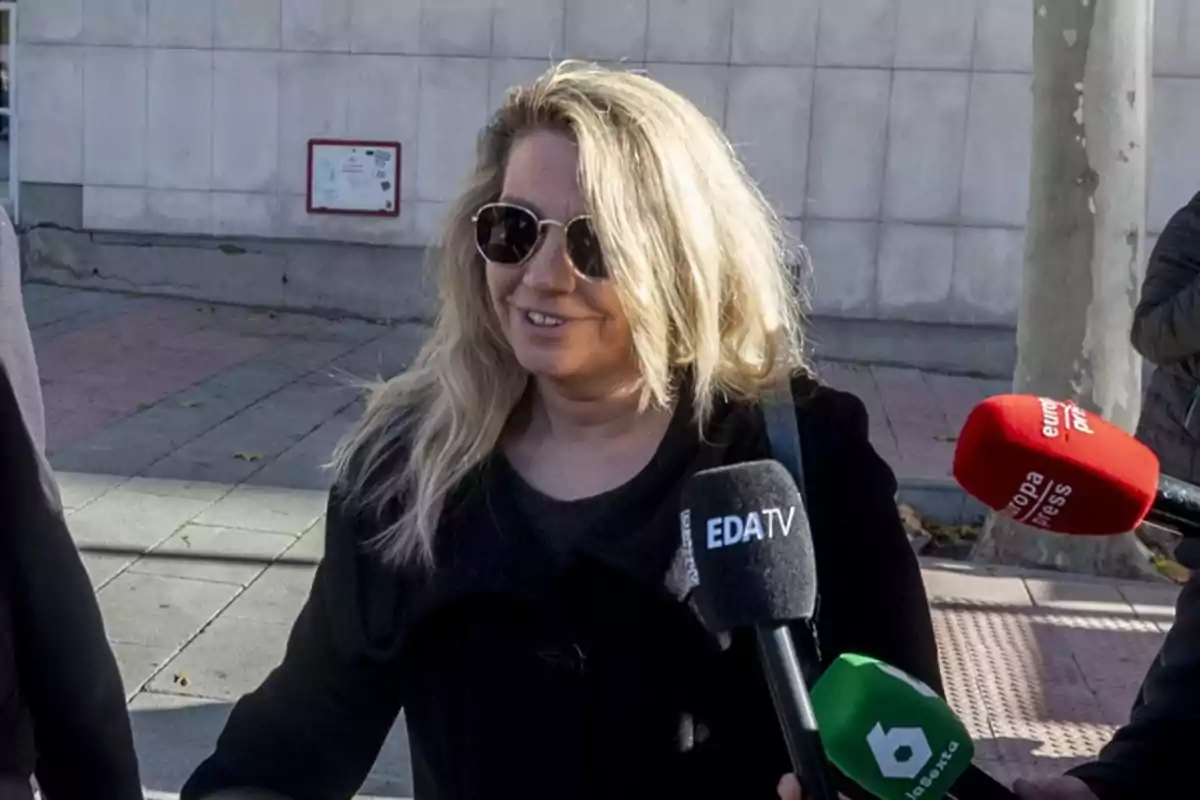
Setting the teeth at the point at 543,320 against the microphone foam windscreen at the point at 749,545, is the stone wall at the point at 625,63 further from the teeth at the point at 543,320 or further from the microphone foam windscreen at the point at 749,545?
the microphone foam windscreen at the point at 749,545

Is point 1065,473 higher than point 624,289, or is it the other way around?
point 624,289

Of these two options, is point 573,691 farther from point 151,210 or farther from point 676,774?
point 151,210

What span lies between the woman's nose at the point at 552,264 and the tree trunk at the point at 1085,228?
13.5 feet

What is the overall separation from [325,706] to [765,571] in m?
0.92

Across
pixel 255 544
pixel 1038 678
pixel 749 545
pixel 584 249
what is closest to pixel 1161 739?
pixel 749 545

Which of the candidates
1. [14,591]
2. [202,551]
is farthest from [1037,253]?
[14,591]

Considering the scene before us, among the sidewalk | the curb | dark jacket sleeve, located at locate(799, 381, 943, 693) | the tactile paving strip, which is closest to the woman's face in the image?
dark jacket sleeve, located at locate(799, 381, 943, 693)

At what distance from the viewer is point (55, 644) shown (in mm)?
2207

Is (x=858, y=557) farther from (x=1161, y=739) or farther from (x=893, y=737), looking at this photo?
(x=893, y=737)

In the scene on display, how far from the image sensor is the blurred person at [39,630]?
215 centimetres

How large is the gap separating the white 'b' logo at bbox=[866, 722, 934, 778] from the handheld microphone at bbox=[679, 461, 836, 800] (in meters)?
0.04

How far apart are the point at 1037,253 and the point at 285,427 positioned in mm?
3693

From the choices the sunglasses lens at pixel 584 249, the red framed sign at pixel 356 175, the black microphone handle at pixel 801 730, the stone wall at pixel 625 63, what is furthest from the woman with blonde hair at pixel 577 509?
the red framed sign at pixel 356 175

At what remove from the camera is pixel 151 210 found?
1063cm
